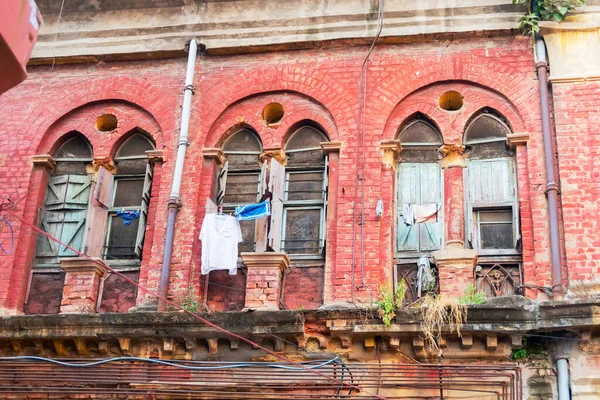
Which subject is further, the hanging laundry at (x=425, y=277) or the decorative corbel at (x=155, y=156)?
the decorative corbel at (x=155, y=156)

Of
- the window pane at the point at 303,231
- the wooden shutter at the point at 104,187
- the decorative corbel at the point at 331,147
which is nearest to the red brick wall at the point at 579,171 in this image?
the decorative corbel at the point at 331,147

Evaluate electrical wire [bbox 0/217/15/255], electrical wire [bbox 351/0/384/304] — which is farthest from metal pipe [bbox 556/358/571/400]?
electrical wire [bbox 0/217/15/255]

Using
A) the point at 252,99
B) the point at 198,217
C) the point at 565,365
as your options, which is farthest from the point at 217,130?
the point at 565,365

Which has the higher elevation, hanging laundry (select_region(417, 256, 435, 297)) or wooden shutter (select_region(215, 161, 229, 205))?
wooden shutter (select_region(215, 161, 229, 205))

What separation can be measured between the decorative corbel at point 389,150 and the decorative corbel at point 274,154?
1.32 m

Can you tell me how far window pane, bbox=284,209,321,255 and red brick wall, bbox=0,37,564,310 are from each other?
0.31 meters

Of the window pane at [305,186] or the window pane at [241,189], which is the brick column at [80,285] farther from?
the window pane at [305,186]

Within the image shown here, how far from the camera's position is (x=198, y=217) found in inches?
421

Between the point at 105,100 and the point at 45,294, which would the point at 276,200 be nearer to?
the point at 105,100

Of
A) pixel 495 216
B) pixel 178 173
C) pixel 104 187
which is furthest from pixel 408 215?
pixel 104 187

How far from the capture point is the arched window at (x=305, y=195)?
10492 millimetres

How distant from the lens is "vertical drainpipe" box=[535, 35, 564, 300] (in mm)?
9309

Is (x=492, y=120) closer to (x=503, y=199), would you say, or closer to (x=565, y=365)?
(x=503, y=199)

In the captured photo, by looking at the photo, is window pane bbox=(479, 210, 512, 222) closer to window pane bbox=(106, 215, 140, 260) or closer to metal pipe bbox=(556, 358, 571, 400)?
metal pipe bbox=(556, 358, 571, 400)
